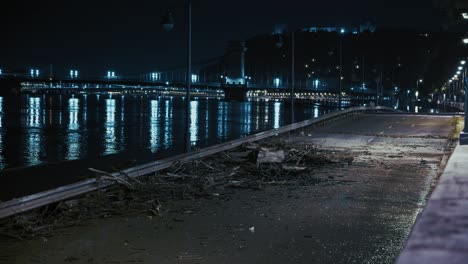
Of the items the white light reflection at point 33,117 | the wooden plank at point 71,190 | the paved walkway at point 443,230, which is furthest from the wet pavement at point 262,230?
the white light reflection at point 33,117

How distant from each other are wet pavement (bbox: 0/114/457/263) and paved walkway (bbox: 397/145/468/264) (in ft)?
1.38

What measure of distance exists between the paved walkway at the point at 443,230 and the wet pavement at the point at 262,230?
421mm

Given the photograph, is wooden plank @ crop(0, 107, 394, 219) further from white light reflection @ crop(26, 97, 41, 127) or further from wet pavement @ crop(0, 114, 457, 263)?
white light reflection @ crop(26, 97, 41, 127)

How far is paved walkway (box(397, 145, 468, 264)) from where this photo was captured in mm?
6996

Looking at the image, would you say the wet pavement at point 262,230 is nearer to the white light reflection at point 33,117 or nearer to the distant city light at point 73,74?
the white light reflection at point 33,117

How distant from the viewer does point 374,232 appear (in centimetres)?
956

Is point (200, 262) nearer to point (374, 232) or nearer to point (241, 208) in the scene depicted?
point (374, 232)

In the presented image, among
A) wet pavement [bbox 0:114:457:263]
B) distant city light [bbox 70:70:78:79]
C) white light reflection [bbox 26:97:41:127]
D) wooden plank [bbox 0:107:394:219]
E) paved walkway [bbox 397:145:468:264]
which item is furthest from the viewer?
distant city light [bbox 70:70:78:79]

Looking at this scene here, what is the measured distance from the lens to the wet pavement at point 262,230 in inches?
321

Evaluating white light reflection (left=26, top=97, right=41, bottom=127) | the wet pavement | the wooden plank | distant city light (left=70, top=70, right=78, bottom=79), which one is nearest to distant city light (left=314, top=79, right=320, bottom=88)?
distant city light (left=70, top=70, right=78, bottom=79)

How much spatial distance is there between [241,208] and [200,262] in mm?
3796

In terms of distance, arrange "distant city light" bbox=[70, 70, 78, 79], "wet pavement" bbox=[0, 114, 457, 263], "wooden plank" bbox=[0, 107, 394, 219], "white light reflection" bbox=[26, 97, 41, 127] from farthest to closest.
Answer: "distant city light" bbox=[70, 70, 78, 79], "white light reflection" bbox=[26, 97, 41, 127], "wooden plank" bbox=[0, 107, 394, 219], "wet pavement" bbox=[0, 114, 457, 263]

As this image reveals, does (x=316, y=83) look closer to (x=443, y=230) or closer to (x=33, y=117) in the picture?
(x=33, y=117)

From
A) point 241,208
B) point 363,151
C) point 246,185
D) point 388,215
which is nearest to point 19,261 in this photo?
point 241,208
